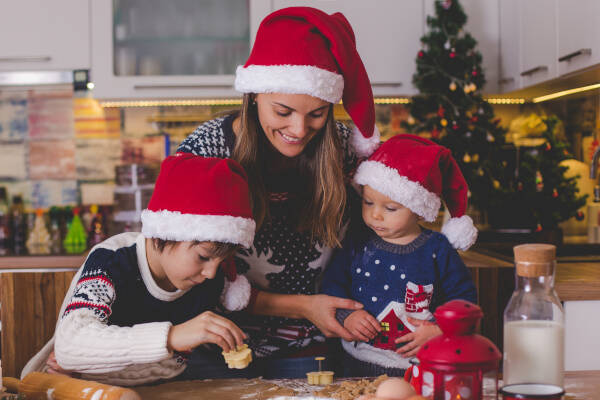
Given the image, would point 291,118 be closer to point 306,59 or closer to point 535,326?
point 306,59

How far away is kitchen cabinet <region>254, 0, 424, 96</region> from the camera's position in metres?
→ 2.55

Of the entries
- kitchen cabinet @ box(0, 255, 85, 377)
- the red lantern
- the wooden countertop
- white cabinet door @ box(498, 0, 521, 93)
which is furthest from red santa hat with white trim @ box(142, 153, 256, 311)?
white cabinet door @ box(498, 0, 521, 93)

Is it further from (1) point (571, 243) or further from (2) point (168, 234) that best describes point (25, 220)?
(1) point (571, 243)

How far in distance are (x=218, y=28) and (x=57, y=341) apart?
1.81 meters

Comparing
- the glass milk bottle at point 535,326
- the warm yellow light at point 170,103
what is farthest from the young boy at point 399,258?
the warm yellow light at point 170,103

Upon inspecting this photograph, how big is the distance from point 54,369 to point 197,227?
0.40 m

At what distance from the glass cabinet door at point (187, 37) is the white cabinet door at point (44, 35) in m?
0.18

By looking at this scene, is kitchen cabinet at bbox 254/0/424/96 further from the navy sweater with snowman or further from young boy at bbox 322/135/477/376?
the navy sweater with snowman

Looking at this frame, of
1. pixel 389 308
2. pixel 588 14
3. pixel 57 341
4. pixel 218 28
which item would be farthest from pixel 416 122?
pixel 57 341

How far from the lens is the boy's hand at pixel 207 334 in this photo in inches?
40.9

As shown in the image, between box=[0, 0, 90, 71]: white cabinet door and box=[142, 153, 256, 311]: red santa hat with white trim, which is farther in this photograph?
box=[0, 0, 90, 71]: white cabinet door

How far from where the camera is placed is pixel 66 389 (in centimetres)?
90

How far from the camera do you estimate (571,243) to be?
7.48 feet

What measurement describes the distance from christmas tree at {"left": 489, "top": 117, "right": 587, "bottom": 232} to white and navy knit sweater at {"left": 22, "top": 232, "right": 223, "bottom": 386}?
1.40m
